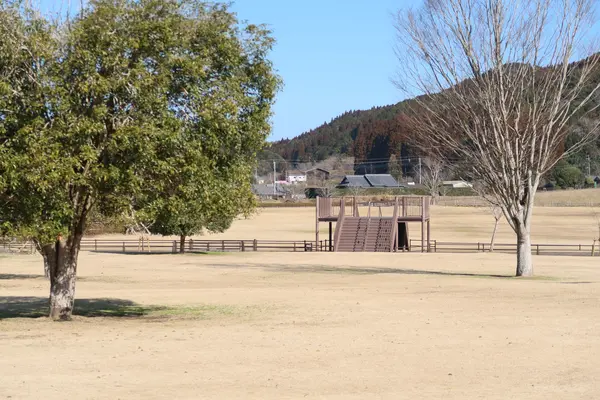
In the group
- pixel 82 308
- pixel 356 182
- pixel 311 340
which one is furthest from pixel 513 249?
pixel 356 182

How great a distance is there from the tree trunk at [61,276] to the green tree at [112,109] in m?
0.59

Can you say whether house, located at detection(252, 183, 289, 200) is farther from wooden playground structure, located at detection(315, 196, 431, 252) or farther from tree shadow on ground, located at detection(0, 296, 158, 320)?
tree shadow on ground, located at detection(0, 296, 158, 320)

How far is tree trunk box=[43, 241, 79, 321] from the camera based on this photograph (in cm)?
1922

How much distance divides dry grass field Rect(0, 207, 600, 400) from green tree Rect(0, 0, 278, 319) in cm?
296

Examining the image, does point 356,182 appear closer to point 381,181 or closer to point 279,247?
point 381,181

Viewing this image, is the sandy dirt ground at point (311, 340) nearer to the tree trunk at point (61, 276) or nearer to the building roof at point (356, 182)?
the tree trunk at point (61, 276)

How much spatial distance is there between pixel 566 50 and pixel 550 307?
52.5ft

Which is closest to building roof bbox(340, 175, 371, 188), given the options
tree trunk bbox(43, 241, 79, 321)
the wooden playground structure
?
the wooden playground structure

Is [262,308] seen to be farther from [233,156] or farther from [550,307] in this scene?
[550,307]

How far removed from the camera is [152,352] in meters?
14.6

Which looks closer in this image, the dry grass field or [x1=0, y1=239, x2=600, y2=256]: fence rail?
the dry grass field

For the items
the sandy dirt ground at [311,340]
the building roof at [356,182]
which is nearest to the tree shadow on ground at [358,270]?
the sandy dirt ground at [311,340]

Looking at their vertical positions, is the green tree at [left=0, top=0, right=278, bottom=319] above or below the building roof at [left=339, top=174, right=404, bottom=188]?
below

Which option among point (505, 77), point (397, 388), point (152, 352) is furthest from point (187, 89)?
point (505, 77)
